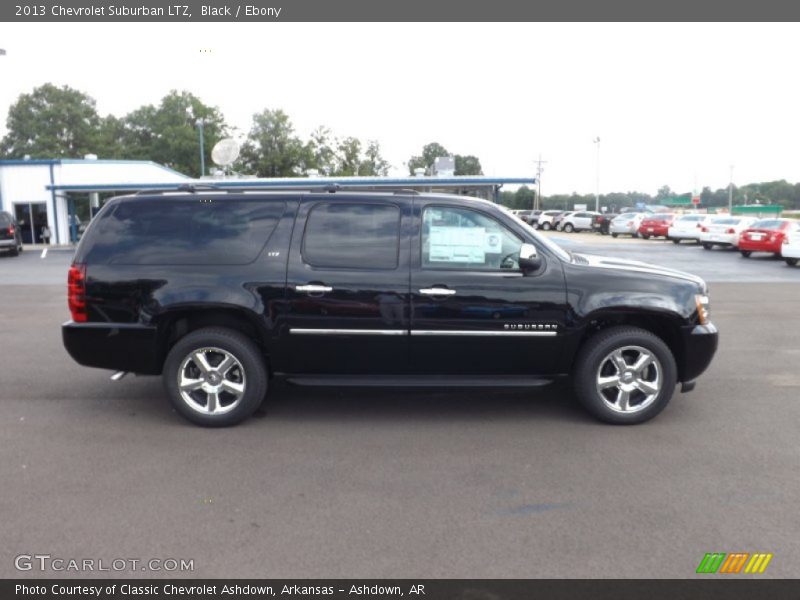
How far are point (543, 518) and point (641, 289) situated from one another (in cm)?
235

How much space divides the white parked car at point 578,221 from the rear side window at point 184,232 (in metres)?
47.3

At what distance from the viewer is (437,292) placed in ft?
18.1

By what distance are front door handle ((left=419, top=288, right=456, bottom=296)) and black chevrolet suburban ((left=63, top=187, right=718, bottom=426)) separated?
25mm

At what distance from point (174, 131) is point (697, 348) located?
7753cm

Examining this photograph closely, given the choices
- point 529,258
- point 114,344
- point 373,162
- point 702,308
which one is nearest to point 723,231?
point 702,308

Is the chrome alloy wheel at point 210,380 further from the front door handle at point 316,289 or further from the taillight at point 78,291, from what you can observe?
Answer: the taillight at point 78,291

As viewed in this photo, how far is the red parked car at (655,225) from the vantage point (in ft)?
123

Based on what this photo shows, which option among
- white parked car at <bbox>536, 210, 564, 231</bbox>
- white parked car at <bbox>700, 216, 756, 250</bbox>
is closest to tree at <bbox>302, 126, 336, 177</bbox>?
white parked car at <bbox>536, 210, 564, 231</bbox>

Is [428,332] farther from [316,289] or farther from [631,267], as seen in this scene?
[631,267]

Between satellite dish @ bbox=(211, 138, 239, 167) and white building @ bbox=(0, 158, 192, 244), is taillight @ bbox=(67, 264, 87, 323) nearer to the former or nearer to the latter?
satellite dish @ bbox=(211, 138, 239, 167)

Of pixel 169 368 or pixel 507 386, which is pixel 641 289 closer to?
pixel 507 386

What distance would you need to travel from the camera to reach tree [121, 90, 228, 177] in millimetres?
76188

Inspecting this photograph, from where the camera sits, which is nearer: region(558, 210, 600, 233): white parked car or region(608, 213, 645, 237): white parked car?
region(608, 213, 645, 237): white parked car
